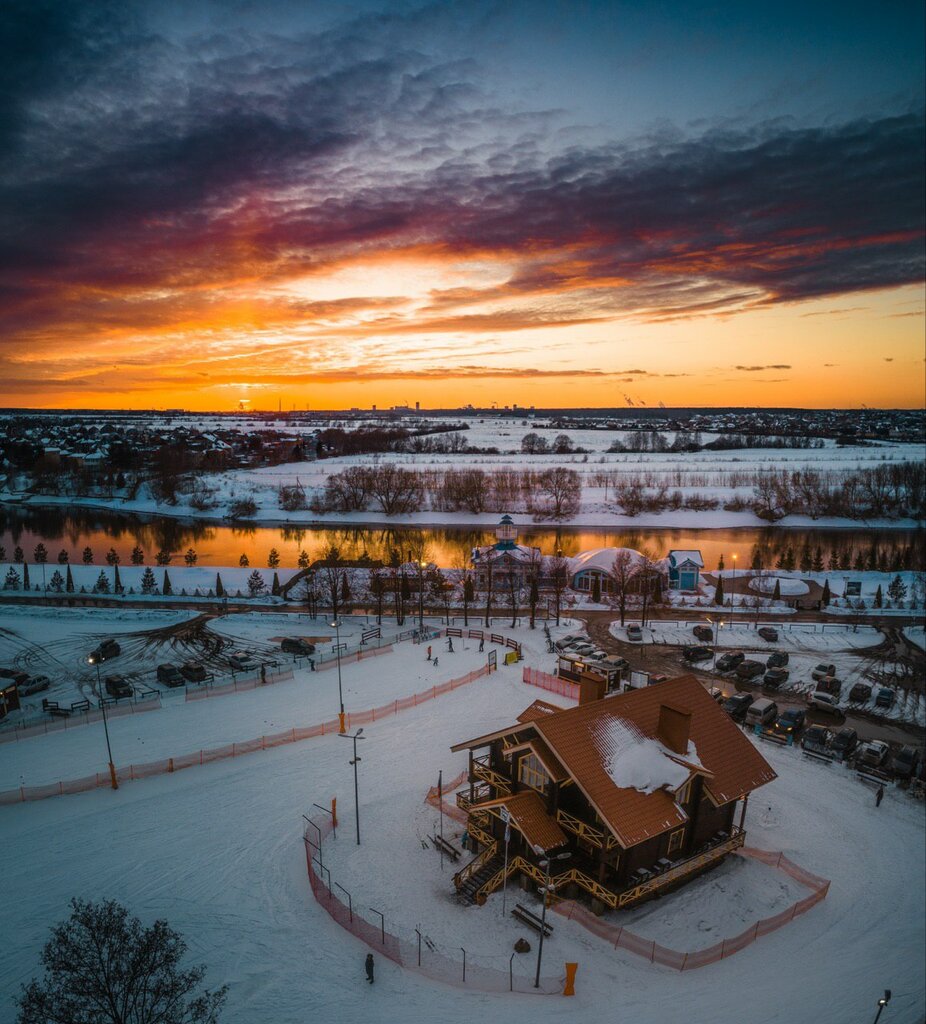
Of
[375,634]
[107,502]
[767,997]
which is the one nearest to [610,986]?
[767,997]

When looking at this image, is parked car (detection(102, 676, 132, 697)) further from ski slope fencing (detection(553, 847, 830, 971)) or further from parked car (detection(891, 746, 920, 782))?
parked car (detection(891, 746, 920, 782))

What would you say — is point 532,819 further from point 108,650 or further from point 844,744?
point 108,650

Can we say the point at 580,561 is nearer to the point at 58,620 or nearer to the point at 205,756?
the point at 205,756

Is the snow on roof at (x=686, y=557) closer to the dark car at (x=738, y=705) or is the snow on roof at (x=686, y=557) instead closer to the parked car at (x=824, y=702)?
the parked car at (x=824, y=702)

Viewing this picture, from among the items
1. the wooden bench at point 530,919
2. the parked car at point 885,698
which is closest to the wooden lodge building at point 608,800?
the wooden bench at point 530,919

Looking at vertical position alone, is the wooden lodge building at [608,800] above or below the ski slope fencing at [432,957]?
above

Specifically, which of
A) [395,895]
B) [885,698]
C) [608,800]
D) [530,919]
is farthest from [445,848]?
[885,698]
